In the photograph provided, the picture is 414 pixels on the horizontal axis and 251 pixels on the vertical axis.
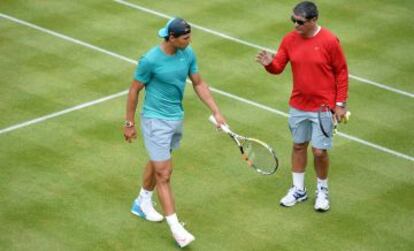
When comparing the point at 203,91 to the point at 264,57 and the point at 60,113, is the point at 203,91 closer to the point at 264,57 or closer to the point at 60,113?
the point at 264,57

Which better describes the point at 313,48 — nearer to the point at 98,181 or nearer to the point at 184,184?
the point at 184,184

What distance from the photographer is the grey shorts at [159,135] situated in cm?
1027

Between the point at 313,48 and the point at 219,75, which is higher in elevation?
the point at 313,48

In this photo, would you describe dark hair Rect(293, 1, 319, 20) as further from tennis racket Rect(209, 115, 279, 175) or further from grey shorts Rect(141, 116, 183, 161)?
grey shorts Rect(141, 116, 183, 161)

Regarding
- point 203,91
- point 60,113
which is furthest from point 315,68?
point 60,113

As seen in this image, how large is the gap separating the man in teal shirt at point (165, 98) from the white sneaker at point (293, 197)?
1720mm

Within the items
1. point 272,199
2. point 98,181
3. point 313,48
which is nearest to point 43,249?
point 98,181

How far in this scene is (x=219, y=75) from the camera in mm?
15867

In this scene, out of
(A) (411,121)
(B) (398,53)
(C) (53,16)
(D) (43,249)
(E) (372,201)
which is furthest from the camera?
(C) (53,16)

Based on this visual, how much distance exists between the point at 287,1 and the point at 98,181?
355 inches

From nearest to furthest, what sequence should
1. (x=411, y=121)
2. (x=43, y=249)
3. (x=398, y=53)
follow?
(x=43, y=249) → (x=411, y=121) → (x=398, y=53)

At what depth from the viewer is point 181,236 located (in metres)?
10.3

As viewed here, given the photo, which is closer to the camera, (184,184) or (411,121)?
(184,184)

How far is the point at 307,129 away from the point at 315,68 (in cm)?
88
